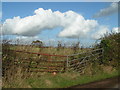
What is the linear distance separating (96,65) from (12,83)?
6049 millimetres

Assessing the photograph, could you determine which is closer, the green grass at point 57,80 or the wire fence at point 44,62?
the green grass at point 57,80

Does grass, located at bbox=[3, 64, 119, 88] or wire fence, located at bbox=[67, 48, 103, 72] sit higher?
wire fence, located at bbox=[67, 48, 103, 72]

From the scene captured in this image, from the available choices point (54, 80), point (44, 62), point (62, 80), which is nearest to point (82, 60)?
point (44, 62)

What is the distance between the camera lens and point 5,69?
362 inches

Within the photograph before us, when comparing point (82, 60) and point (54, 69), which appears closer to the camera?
point (54, 69)

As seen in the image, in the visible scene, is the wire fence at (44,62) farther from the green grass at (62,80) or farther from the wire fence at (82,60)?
the green grass at (62,80)

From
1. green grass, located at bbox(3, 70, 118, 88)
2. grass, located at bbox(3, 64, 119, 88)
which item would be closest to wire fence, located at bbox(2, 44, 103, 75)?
grass, located at bbox(3, 64, 119, 88)

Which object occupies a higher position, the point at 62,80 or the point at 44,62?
the point at 44,62

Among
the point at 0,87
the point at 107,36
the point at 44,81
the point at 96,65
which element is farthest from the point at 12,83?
the point at 107,36

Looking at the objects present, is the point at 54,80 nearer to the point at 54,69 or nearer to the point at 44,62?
the point at 54,69

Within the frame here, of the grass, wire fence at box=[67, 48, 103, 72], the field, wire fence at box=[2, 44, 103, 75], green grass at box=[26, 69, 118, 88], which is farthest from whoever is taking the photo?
wire fence at box=[67, 48, 103, 72]

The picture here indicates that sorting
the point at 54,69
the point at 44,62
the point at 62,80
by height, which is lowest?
the point at 62,80

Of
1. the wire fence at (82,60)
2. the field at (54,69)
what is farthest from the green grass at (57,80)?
the wire fence at (82,60)

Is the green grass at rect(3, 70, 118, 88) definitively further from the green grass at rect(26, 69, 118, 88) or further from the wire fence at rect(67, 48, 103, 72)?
the wire fence at rect(67, 48, 103, 72)
